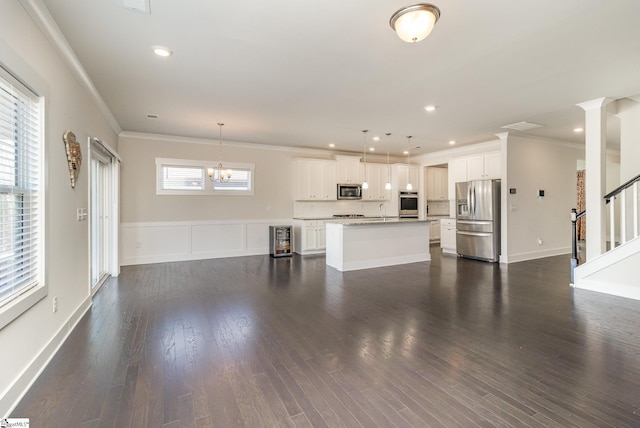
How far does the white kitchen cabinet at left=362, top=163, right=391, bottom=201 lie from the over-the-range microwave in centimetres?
25

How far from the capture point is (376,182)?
8.66m

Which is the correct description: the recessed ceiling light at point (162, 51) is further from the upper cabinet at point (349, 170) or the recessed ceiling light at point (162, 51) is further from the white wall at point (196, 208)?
the upper cabinet at point (349, 170)

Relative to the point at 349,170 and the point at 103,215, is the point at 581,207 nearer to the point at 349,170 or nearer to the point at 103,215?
the point at 349,170

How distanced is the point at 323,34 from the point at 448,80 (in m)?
1.78

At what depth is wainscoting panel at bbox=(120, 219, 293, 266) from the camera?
6.14 m

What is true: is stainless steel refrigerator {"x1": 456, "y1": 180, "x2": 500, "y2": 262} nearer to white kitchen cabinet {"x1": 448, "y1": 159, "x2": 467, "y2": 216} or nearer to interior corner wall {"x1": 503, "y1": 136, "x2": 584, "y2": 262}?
interior corner wall {"x1": 503, "y1": 136, "x2": 584, "y2": 262}

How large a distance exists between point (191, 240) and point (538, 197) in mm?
7684

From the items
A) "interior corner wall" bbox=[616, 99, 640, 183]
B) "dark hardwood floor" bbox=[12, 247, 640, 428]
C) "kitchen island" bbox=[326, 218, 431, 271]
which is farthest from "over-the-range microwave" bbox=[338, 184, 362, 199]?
"interior corner wall" bbox=[616, 99, 640, 183]

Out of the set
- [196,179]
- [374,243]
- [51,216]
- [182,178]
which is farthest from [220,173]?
[51,216]

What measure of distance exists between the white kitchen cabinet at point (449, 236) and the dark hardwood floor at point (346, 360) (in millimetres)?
3044

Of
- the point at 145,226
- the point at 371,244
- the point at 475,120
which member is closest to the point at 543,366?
the point at 371,244

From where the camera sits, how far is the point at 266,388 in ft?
6.69

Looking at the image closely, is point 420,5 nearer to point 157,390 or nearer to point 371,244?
point 157,390

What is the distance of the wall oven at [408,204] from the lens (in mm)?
8844
